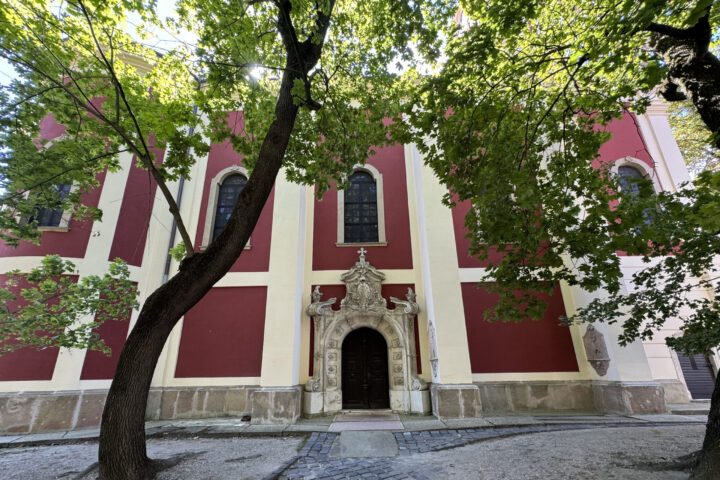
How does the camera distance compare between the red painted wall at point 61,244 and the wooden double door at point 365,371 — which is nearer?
the red painted wall at point 61,244

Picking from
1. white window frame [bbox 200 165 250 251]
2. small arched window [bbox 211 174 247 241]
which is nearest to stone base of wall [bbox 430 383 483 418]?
white window frame [bbox 200 165 250 251]

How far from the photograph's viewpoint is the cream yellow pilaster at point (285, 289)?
714 cm

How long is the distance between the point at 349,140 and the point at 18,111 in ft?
15.0

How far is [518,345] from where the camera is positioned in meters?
7.56

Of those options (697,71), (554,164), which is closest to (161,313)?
(554,164)

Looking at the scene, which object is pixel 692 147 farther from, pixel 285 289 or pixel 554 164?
pixel 285 289

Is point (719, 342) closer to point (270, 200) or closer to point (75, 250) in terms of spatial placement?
point (270, 200)

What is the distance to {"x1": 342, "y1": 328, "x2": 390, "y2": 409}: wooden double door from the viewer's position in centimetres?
784

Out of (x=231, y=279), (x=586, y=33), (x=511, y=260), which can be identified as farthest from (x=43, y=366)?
(x=586, y=33)

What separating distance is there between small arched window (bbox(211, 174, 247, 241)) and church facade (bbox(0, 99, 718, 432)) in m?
0.07

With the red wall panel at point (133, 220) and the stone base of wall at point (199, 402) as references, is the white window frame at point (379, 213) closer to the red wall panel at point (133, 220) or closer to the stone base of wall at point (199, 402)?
the stone base of wall at point (199, 402)

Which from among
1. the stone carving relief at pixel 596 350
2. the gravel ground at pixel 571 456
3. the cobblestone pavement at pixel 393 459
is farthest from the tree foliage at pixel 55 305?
the stone carving relief at pixel 596 350

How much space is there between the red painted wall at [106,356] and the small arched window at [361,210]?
229 inches

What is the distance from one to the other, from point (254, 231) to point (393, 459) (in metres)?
6.56
